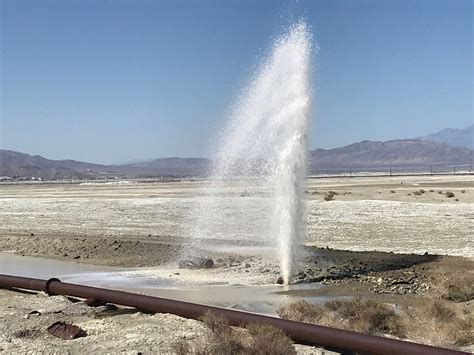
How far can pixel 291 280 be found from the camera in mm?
16578

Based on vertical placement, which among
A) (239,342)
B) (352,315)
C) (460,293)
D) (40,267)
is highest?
(239,342)

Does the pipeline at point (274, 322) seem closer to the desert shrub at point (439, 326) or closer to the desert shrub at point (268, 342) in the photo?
the desert shrub at point (268, 342)

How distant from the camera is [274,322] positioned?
32.2 feet

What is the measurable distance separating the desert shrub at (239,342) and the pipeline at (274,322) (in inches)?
17.1

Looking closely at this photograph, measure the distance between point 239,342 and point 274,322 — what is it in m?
1.26

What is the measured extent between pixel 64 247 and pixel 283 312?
580 inches

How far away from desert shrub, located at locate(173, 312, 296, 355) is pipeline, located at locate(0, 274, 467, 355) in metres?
0.43

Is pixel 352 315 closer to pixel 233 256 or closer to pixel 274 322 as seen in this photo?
pixel 274 322

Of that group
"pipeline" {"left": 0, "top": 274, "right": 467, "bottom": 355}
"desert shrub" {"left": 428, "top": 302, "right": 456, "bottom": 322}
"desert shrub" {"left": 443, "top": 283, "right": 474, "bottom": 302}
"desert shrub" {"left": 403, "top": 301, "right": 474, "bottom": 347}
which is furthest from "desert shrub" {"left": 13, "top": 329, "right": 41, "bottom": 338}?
"desert shrub" {"left": 443, "top": 283, "right": 474, "bottom": 302}

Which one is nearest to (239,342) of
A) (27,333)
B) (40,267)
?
(27,333)

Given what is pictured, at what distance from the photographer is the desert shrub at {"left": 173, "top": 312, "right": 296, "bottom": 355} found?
27.2 feet

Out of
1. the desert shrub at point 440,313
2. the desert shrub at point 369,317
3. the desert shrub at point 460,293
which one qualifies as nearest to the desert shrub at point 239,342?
the desert shrub at point 369,317

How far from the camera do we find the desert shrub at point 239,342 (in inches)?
326

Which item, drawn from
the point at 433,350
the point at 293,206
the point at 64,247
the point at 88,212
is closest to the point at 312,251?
the point at 293,206
